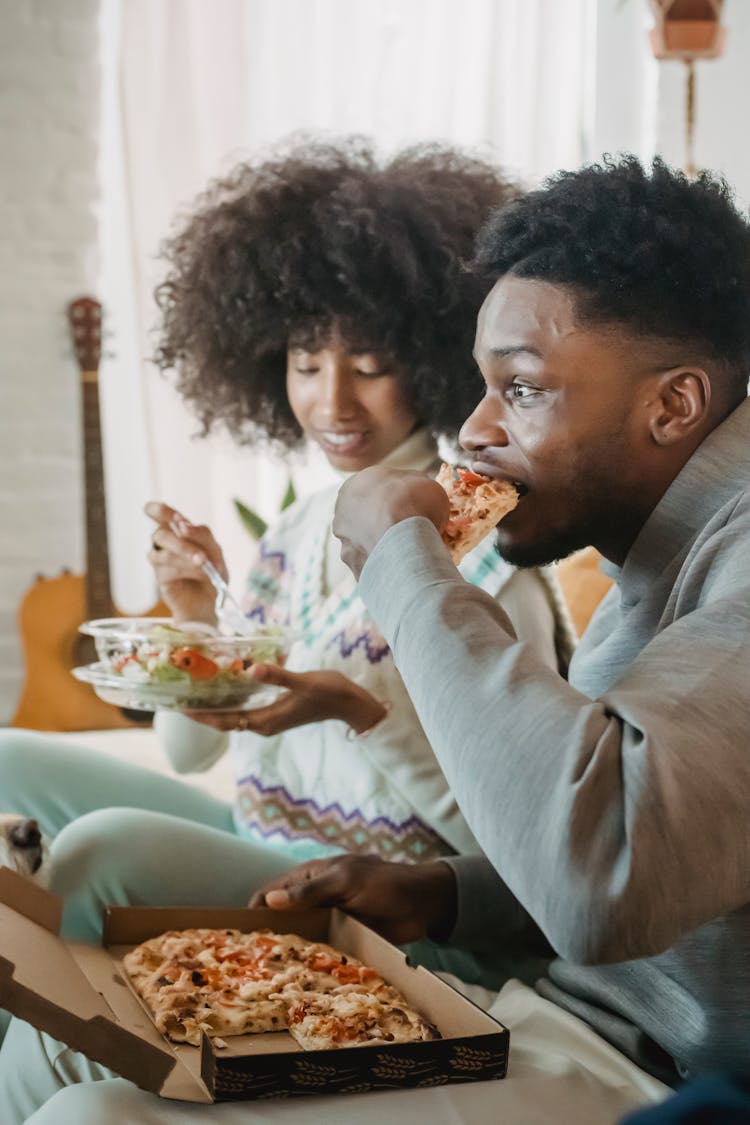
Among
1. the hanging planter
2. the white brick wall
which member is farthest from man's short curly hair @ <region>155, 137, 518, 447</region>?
the white brick wall

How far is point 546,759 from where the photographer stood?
0.80 m

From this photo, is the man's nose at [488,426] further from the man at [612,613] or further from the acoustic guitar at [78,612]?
the acoustic guitar at [78,612]

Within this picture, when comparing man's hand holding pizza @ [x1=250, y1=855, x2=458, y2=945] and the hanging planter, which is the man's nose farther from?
the hanging planter

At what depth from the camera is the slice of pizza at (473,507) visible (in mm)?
1085

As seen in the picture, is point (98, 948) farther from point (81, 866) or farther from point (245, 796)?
point (245, 796)

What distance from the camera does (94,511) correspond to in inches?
153

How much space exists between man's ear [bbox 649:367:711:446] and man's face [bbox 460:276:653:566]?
0.03ft

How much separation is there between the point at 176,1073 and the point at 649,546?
1.80 ft

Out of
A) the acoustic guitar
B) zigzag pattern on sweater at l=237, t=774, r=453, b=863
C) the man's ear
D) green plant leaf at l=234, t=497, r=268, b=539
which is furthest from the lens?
the acoustic guitar

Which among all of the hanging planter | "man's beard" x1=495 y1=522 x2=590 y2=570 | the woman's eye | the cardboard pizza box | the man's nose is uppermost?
the hanging planter

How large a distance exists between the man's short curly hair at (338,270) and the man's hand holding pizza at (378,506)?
735 millimetres

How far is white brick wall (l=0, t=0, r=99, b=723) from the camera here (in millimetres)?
3908

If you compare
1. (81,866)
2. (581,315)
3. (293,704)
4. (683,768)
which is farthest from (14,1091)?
(581,315)

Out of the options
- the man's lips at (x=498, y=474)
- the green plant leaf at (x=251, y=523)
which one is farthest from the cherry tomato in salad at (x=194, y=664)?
the green plant leaf at (x=251, y=523)
